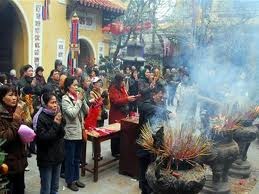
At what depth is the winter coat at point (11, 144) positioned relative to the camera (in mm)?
3547

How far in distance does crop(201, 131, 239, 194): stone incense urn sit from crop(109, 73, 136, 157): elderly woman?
1932 mm

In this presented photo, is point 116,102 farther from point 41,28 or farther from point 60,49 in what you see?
point 60,49

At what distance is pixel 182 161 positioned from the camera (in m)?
3.75

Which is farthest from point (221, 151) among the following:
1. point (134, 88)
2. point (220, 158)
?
point (134, 88)

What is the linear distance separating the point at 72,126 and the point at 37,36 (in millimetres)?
6559

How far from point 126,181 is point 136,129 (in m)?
0.86

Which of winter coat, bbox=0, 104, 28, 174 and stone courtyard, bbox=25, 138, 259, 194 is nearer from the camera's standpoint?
winter coat, bbox=0, 104, 28, 174

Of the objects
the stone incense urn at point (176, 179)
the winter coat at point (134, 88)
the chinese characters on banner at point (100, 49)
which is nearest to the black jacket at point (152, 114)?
the stone incense urn at point (176, 179)

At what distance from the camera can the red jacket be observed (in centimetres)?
642

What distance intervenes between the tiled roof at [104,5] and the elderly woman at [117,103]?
5.73m

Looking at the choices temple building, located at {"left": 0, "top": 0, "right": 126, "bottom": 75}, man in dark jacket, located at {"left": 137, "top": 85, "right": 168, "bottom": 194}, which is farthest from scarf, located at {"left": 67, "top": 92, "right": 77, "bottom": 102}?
temple building, located at {"left": 0, "top": 0, "right": 126, "bottom": 75}

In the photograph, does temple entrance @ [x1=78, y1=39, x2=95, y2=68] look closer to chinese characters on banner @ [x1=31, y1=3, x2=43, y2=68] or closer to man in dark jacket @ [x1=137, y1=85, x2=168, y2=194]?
chinese characters on banner @ [x1=31, y1=3, x2=43, y2=68]

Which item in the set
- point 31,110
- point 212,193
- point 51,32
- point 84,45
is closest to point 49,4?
point 51,32

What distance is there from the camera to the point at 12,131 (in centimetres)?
356
